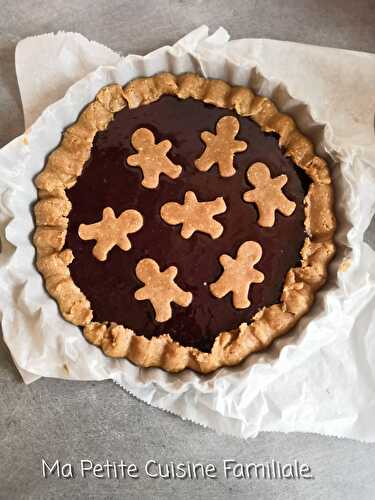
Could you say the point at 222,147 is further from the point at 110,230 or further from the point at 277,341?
the point at 277,341

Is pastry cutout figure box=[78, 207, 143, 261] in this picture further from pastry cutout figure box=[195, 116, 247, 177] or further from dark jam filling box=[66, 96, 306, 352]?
pastry cutout figure box=[195, 116, 247, 177]

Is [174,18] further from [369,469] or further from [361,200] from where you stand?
[369,469]

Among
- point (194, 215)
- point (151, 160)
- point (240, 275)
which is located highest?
point (151, 160)

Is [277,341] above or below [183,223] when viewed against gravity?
below

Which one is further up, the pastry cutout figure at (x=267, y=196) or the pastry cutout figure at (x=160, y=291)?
the pastry cutout figure at (x=267, y=196)

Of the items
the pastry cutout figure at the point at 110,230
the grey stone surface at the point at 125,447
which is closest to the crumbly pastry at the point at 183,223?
the pastry cutout figure at the point at 110,230

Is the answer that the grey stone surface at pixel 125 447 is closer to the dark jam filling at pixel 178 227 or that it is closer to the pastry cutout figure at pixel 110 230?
the dark jam filling at pixel 178 227

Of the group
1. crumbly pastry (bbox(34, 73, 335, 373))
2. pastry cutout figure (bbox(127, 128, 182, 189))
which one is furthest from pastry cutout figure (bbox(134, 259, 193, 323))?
pastry cutout figure (bbox(127, 128, 182, 189))

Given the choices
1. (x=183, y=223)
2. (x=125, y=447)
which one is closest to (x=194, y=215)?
(x=183, y=223)
